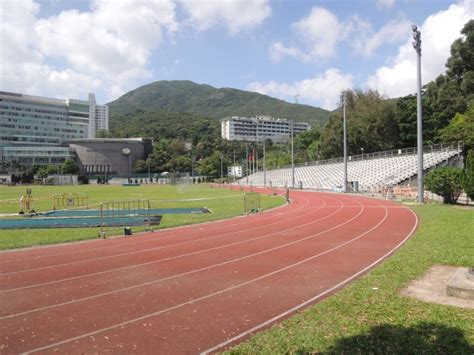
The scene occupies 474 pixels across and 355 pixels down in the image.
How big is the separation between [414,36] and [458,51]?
33.0 m

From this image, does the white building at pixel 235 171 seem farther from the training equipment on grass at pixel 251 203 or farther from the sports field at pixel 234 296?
the sports field at pixel 234 296

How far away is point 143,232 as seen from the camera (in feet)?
53.0

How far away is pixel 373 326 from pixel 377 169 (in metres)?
46.0

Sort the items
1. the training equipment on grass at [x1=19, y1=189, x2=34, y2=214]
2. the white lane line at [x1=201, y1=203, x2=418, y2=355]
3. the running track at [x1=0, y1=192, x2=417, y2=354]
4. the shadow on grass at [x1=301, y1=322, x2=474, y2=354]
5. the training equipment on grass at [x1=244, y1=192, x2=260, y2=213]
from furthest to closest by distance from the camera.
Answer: the training equipment on grass at [x1=19, y1=189, x2=34, y2=214] → the training equipment on grass at [x1=244, y1=192, x2=260, y2=213] → the running track at [x1=0, y1=192, x2=417, y2=354] → the white lane line at [x1=201, y1=203, x2=418, y2=355] → the shadow on grass at [x1=301, y1=322, x2=474, y2=354]

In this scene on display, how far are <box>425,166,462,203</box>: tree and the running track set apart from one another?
10933mm

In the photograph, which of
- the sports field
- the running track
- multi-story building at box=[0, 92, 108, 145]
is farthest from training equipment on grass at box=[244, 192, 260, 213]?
multi-story building at box=[0, 92, 108, 145]

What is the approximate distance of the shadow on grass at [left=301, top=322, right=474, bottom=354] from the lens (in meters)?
4.52

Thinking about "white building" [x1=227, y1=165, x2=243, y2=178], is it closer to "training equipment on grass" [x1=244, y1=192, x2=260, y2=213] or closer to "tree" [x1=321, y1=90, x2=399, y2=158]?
"tree" [x1=321, y1=90, x2=399, y2=158]

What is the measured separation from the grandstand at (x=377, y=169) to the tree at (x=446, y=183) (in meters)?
16.2

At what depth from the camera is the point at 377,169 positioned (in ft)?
159

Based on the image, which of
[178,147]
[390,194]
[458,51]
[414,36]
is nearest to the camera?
[414,36]

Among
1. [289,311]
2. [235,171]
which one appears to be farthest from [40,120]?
[289,311]

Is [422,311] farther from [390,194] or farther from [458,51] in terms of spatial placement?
[458,51]

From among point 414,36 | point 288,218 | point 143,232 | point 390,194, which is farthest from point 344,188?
point 143,232
